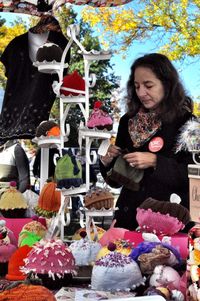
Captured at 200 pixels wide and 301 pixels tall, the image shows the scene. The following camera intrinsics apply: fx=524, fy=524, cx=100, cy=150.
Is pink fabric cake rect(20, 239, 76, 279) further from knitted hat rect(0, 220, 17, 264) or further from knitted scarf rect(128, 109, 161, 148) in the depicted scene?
knitted scarf rect(128, 109, 161, 148)

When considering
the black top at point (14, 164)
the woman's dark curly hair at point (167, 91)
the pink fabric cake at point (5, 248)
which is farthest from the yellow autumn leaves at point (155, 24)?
the pink fabric cake at point (5, 248)

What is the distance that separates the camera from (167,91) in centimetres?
147

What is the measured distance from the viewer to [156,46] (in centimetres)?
546

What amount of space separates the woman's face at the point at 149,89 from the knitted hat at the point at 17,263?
0.54 meters

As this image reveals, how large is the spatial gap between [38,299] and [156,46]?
195 inches

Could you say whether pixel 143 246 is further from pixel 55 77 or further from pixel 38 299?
pixel 55 77

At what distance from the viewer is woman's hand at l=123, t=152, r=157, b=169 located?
53.1 inches

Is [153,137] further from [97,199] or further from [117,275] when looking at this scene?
[117,275]

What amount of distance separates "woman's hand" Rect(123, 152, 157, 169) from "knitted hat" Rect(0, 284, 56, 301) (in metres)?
0.65

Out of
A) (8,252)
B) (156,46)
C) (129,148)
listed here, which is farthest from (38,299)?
(156,46)

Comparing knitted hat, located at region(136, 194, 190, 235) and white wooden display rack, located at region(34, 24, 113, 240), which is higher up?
white wooden display rack, located at region(34, 24, 113, 240)

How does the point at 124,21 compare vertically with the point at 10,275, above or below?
above

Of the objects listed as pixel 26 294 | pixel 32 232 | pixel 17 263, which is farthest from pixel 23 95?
pixel 26 294

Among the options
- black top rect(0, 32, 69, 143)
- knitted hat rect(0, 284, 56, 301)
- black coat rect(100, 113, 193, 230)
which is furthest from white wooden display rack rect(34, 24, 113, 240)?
black top rect(0, 32, 69, 143)
